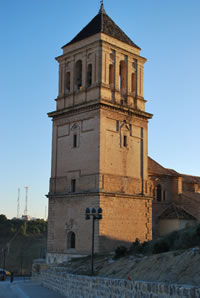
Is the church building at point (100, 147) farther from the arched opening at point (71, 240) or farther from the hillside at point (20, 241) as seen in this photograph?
the hillside at point (20, 241)

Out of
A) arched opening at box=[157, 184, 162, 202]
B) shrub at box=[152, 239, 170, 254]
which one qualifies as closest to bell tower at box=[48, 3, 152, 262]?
arched opening at box=[157, 184, 162, 202]

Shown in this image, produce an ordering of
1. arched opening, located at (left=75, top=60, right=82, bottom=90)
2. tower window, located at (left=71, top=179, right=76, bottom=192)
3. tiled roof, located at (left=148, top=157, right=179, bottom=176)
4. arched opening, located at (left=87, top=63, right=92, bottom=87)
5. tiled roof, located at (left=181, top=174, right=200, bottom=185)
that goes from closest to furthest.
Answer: tower window, located at (left=71, top=179, right=76, bottom=192) < arched opening, located at (left=87, top=63, right=92, bottom=87) < arched opening, located at (left=75, top=60, right=82, bottom=90) < tiled roof, located at (left=148, top=157, right=179, bottom=176) < tiled roof, located at (left=181, top=174, right=200, bottom=185)

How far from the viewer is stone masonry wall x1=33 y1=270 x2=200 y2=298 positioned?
30.5ft

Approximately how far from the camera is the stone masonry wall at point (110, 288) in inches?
366

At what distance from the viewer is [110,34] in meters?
27.8

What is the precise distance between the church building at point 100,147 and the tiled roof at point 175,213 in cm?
26

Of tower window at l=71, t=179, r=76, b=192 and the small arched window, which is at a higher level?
the small arched window

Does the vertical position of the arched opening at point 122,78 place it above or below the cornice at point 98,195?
above

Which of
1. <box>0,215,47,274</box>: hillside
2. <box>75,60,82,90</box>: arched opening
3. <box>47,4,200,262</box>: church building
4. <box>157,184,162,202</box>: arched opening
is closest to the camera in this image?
<box>47,4,200,262</box>: church building

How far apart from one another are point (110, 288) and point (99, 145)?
44.3 ft

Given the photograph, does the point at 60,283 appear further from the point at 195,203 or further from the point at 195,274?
the point at 195,203

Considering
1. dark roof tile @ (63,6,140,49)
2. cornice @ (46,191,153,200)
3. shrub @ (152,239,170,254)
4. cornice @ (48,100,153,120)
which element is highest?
dark roof tile @ (63,6,140,49)

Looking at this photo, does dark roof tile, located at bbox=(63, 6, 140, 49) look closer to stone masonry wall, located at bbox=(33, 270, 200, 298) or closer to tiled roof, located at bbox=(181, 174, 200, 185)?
tiled roof, located at bbox=(181, 174, 200, 185)

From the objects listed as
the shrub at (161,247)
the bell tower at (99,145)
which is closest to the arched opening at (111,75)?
the bell tower at (99,145)
